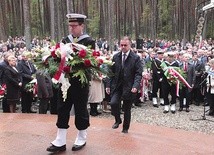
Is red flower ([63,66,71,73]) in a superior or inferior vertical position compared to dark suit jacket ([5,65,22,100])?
superior

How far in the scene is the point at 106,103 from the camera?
1171cm

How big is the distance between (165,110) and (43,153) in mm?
6916

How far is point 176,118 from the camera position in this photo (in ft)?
35.2

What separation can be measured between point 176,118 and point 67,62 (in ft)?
21.7

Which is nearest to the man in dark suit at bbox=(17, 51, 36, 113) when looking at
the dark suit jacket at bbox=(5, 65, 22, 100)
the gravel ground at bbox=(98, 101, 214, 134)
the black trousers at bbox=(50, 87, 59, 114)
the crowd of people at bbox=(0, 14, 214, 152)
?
the crowd of people at bbox=(0, 14, 214, 152)

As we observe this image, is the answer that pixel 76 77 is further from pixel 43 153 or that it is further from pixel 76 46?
pixel 43 153

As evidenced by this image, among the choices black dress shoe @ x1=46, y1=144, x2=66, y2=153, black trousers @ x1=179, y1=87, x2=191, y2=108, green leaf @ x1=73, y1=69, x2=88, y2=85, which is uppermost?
green leaf @ x1=73, y1=69, x2=88, y2=85

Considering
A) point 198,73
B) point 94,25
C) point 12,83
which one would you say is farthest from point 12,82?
point 94,25

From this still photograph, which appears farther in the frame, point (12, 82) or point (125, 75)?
point (12, 82)

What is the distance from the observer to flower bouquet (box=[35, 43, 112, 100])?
15.8ft

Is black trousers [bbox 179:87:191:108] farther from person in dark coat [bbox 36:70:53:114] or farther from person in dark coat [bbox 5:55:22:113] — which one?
person in dark coat [bbox 5:55:22:113]

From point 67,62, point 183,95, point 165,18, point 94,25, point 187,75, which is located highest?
point 165,18

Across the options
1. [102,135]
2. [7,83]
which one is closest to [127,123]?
[102,135]

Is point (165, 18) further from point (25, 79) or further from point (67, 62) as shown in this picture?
point (67, 62)
